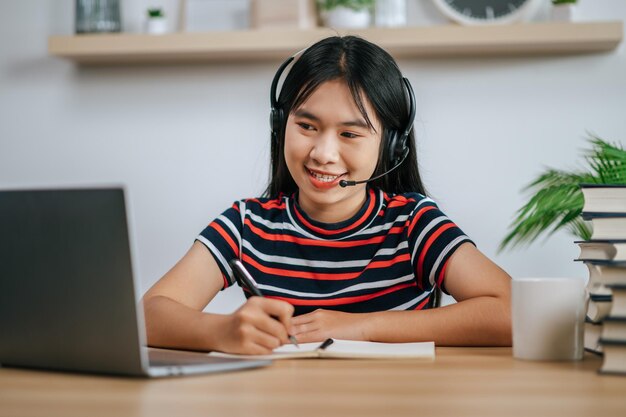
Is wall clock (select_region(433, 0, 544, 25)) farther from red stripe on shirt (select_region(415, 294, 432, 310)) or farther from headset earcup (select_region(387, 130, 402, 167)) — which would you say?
red stripe on shirt (select_region(415, 294, 432, 310))

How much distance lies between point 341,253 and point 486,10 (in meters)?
1.41

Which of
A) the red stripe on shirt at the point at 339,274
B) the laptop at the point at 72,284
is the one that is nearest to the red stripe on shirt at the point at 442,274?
the red stripe on shirt at the point at 339,274

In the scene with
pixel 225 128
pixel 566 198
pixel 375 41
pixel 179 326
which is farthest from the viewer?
pixel 225 128

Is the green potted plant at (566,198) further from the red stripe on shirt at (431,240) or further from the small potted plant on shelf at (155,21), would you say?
the small potted plant on shelf at (155,21)

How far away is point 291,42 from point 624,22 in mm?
1077

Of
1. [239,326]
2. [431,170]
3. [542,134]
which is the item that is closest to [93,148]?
[431,170]

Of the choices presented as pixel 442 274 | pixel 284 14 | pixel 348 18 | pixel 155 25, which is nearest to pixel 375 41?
pixel 348 18

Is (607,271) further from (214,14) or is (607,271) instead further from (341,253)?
(214,14)

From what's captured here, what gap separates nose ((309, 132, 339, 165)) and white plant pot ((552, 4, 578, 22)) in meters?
1.45

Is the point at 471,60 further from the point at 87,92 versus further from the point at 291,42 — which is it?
the point at 87,92

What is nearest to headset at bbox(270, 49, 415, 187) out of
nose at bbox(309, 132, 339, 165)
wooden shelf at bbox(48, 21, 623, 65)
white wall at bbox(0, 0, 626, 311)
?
nose at bbox(309, 132, 339, 165)

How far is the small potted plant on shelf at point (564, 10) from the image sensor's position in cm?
264

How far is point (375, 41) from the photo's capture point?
8.68 feet

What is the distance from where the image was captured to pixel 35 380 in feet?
2.71
